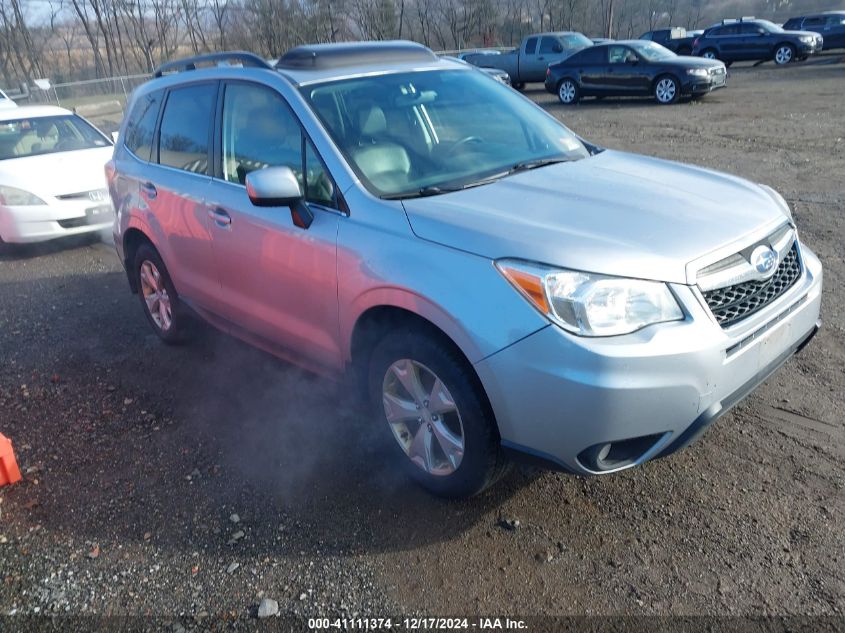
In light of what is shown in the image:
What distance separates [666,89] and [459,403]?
17.1m

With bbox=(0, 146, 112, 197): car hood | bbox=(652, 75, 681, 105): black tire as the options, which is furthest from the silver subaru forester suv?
bbox=(652, 75, 681, 105): black tire

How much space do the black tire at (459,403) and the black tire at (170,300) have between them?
230 cm

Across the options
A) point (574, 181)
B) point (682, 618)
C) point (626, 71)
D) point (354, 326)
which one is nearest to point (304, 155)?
point (354, 326)

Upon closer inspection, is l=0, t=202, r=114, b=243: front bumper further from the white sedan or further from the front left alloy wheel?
the front left alloy wheel

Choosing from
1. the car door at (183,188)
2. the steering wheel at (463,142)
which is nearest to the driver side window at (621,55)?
the car door at (183,188)

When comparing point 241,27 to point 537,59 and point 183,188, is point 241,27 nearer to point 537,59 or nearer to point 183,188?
point 537,59

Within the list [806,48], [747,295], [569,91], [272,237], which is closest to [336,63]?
[272,237]

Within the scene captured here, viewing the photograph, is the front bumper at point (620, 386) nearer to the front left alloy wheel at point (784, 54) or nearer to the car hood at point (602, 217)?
the car hood at point (602, 217)

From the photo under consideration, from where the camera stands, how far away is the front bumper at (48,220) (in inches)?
308

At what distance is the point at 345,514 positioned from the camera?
10.7 ft

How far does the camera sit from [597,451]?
2654mm

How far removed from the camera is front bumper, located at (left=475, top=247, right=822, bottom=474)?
2.52 meters

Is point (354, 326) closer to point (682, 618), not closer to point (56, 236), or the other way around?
point (682, 618)

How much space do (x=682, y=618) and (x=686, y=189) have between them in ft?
6.19
